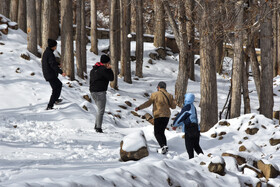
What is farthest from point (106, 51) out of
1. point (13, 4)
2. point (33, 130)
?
point (33, 130)

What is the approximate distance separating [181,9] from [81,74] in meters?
6.19

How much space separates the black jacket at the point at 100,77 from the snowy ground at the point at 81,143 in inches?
45.3

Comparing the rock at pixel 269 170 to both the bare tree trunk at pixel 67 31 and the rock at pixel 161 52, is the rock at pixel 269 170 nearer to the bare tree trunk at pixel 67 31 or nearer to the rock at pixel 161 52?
the bare tree trunk at pixel 67 31

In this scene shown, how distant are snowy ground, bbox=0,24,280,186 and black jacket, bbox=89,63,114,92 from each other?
115 cm

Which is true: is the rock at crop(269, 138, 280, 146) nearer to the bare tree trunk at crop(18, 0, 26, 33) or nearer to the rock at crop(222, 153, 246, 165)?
the rock at crop(222, 153, 246, 165)

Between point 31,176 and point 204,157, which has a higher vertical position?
point 31,176

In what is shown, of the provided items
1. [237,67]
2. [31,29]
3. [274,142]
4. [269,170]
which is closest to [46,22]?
[31,29]

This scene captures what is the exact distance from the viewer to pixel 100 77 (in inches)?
347

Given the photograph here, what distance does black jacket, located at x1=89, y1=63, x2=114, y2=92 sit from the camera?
8.77 meters

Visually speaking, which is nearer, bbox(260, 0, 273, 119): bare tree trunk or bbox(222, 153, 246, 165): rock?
bbox(222, 153, 246, 165): rock

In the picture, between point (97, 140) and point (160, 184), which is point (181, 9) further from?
point (160, 184)

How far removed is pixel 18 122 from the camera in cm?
923

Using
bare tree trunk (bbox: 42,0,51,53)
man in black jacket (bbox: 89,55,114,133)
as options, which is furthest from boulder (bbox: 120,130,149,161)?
bare tree trunk (bbox: 42,0,51,53)

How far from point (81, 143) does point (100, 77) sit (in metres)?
1.76
